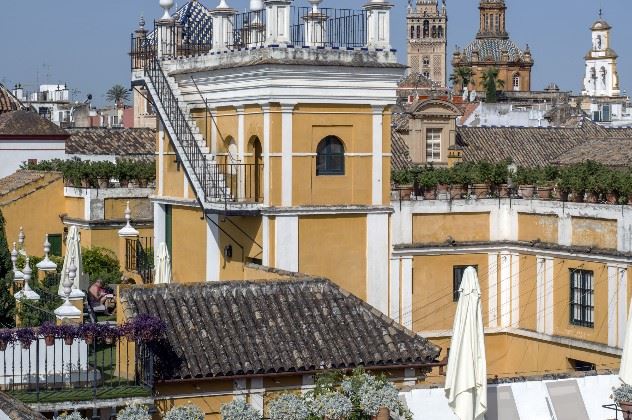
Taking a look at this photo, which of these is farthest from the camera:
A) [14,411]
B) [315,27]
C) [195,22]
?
[195,22]

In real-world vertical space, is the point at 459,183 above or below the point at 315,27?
below

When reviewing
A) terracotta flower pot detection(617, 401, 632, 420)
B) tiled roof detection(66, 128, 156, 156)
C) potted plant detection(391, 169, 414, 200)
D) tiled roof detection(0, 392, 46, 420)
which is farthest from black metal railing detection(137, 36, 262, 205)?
tiled roof detection(66, 128, 156, 156)

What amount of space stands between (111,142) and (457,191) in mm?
33341

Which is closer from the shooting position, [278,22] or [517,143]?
[278,22]

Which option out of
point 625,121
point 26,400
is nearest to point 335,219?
point 26,400

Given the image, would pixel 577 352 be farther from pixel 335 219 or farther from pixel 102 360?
pixel 102 360

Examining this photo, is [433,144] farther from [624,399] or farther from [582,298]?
[624,399]

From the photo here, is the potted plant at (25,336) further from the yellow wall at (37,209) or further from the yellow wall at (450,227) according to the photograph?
the yellow wall at (37,209)

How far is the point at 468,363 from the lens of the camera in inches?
803

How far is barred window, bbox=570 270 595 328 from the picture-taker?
29484mm

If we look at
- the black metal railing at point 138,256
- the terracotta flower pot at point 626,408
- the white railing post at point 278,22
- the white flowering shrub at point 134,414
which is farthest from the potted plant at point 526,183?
the white flowering shrub at point 134,414

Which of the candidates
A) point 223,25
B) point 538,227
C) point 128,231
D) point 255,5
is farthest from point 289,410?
point 128,231

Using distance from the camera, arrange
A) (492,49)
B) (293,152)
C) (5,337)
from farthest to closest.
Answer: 1. (492,49)
2. (293,152)
3. (5,337)

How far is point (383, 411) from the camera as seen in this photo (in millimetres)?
18328
